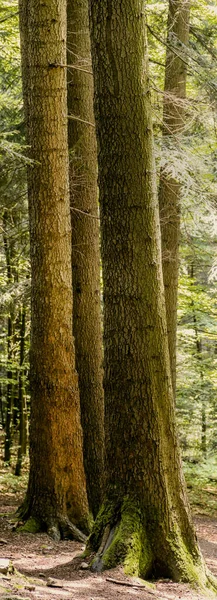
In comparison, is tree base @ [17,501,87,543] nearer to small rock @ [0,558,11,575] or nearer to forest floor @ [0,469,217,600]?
→ forest floor @ [0,469,217,600]

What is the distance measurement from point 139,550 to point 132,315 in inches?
67.7

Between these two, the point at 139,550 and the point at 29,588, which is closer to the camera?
the point at 29,588

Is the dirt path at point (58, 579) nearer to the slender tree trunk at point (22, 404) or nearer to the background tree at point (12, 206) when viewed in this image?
the background tree at point (12, 206)

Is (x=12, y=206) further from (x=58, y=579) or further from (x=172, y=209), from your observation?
(x=58, y=579)

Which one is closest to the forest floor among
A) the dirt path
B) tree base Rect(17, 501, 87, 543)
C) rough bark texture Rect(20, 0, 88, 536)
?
the dirt path

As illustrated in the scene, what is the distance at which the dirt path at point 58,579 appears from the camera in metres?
3.88

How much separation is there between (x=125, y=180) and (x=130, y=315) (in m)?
1.03

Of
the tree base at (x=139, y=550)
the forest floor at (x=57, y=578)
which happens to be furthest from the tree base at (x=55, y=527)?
the tree base at (x=139, y=550)

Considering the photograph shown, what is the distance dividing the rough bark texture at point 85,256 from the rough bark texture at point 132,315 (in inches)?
126

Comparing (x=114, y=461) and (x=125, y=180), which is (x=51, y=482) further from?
(x=125, y=180)

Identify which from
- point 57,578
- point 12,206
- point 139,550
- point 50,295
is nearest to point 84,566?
point 57,578

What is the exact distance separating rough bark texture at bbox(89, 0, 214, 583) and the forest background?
69.0 inches

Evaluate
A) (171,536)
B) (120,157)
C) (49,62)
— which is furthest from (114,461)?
(49,62)

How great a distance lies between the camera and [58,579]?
4.51 meters
